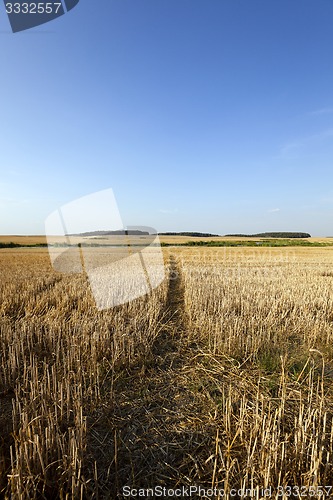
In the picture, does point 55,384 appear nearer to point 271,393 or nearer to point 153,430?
point 153,430

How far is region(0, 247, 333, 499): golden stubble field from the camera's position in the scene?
205 centimetres

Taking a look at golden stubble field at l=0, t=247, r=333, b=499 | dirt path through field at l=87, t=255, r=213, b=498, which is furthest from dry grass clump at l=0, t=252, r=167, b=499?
dirt path through field at l=87, t=255, r=213, b=498

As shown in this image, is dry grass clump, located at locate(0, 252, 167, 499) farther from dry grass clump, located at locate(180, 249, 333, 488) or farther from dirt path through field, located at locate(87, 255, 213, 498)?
dry grass clump, located at locate(180, 249, 333, 488)

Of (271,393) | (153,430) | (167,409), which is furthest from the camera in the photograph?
(271,393)

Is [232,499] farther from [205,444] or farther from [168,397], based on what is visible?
[168,397]

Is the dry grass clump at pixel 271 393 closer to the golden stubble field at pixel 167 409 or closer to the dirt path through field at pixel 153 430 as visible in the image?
the golden stubble field at pixel 167 409

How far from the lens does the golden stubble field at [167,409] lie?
2049mm

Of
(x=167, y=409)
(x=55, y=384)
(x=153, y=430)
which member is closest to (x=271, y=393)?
(x=167, y=409)

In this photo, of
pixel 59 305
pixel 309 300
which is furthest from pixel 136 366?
pixel 309 300

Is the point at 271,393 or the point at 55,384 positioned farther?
the point at 271,393

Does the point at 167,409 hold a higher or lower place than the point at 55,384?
lower

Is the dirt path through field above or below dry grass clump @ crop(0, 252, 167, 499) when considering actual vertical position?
below

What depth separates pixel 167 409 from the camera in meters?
3.15

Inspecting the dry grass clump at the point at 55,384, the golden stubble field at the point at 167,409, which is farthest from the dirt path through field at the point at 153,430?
the dry grass clump at the point at 55,384
